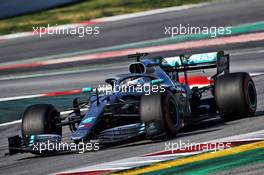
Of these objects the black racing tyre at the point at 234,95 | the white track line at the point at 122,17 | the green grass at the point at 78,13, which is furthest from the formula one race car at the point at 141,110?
the green grass at the point at 78,13

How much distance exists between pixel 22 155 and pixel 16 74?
1167cm

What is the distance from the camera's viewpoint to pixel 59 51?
2628 centimetres

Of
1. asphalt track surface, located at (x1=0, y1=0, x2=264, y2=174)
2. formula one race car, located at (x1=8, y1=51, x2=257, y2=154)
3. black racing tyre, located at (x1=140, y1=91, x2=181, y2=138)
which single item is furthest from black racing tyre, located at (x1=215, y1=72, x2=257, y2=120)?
black racing tyre, located at (x1=140, y1=91, x2=181, y2=138)

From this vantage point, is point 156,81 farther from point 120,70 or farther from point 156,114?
point 120,70

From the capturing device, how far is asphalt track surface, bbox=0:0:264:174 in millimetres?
11508

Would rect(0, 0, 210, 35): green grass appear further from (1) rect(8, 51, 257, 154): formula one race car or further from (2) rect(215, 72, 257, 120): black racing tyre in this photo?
(2) rect(215, 72, 257, 120): black racing tyre

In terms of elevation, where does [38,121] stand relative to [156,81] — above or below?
below

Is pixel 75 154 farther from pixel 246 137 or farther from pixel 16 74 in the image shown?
pixel 16 74

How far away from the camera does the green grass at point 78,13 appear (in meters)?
29.2

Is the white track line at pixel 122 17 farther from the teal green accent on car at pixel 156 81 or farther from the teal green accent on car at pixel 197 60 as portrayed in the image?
the teal green accent on car at pixel 156 81

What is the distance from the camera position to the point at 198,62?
46.9 feet

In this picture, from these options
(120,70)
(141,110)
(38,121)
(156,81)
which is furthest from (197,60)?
(120,70)

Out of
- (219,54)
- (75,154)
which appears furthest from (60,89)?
(75,154)

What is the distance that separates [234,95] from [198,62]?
5.25 feet
